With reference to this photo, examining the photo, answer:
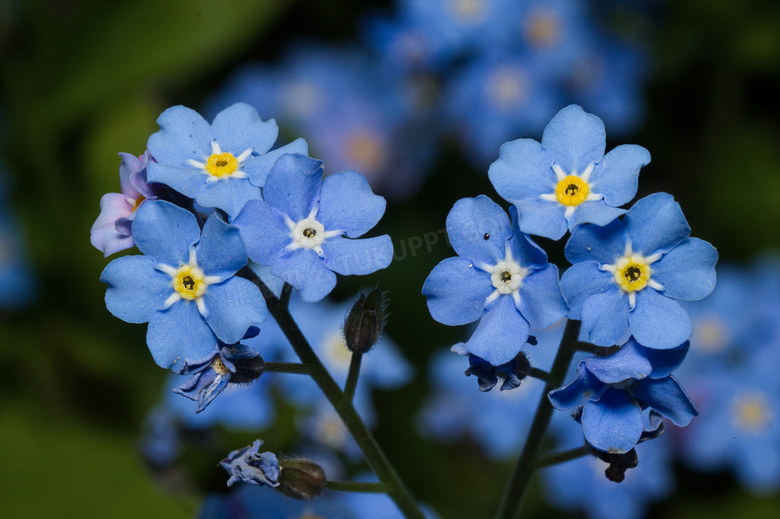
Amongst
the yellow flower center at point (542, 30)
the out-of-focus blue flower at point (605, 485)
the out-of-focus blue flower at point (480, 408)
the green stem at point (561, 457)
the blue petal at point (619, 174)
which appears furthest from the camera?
the yellow flower center at point (542, 30)

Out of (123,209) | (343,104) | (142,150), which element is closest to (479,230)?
(123,209)

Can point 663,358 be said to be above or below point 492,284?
below

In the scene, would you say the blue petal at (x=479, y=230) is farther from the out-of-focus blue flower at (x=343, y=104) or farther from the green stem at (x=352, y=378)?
the out-of-focus blue flower at (x=343, y=104)

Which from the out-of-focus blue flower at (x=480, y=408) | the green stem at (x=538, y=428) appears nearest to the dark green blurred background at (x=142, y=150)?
the out-of-focus blue flower at (x=480, y=408)

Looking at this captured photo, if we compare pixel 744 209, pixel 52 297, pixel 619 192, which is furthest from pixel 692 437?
pixel 52 297

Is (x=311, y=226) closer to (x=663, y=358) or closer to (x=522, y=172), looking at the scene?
(x=522, y=172)

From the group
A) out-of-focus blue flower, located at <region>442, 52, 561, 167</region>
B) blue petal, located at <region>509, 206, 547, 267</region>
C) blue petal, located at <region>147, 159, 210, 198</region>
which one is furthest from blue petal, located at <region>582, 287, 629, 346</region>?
out-of-focus blue flower, located at <region>442, 52, 561, 167</region>

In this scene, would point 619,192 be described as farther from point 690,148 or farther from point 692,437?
point 690,148
